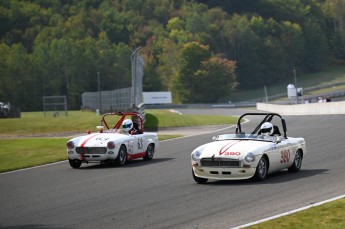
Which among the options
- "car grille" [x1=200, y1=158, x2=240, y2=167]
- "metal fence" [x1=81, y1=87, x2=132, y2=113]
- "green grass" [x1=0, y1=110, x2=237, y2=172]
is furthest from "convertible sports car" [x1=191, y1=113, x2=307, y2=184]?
"metal fence" [x1=81, y1=87, x2=132, y2=113]

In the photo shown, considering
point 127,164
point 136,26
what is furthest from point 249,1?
point 127,164

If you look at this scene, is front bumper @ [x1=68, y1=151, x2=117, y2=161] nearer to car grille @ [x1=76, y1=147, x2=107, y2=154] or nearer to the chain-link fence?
car grille @ [x1=76, y1=147, x2=107, y2=154]

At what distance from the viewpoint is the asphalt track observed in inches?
489

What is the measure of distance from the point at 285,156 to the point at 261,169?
1.25 m

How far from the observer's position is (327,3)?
643 ft

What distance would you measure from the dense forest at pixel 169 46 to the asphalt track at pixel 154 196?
10432 centimetres

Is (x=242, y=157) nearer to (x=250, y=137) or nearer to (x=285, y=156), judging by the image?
(x=250, y=137)

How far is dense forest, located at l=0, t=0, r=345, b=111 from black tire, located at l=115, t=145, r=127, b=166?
101 meters

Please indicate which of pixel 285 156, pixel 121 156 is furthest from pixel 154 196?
pixel 121 156

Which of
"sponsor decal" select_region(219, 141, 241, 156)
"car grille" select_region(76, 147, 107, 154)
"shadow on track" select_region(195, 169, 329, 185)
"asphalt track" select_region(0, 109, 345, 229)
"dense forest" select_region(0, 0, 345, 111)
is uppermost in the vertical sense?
"dense forest" select_region(0, 0, 345, 111)

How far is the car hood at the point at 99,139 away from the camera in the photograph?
2233 centimetres

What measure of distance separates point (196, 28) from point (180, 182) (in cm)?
15411

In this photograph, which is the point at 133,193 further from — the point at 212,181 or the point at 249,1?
the point at 249,1

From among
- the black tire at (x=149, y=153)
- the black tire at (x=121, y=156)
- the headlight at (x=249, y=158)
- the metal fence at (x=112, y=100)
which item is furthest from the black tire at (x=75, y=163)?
the metal fence at (x=112, y=100)
